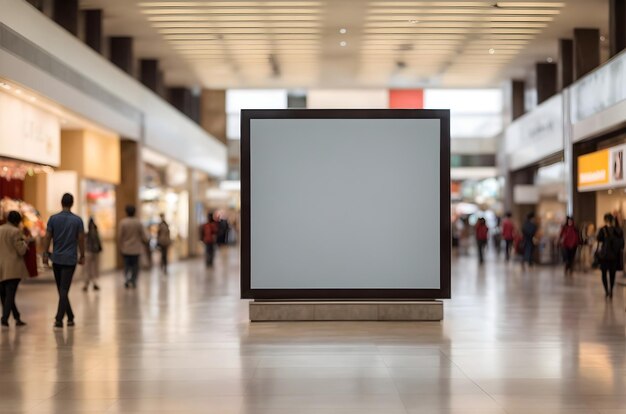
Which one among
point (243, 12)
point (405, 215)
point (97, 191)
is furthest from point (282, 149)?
point (97, 191)

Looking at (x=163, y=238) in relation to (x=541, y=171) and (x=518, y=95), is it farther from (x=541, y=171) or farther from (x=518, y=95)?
(x=518, y=95)

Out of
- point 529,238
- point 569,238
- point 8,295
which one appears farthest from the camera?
point 529,238

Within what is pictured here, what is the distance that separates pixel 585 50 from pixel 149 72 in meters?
14.0

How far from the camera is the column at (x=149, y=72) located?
2925cm

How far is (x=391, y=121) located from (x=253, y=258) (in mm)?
2722

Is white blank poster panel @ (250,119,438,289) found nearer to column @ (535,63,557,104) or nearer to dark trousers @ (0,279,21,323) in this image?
dark trousers @ (0,279,21,323)

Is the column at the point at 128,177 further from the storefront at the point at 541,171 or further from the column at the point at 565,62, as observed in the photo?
the column at the point at 565,62

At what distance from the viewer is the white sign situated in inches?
631

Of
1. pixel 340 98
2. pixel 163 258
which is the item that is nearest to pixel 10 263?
pixel 163 258

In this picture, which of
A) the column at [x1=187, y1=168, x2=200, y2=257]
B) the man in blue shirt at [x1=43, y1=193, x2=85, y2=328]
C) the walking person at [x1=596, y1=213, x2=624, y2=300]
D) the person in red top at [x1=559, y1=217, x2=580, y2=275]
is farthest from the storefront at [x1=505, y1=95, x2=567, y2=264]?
the man in blue shirt at [x1=43, y1=193, x2=85, y2=328]

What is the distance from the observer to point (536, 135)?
28.8 m

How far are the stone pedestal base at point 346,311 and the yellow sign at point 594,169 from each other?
10888 millimetres

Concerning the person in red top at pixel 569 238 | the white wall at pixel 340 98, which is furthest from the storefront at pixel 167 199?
the person in red top at pixel 569 238

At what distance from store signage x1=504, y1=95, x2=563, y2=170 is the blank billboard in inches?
565
